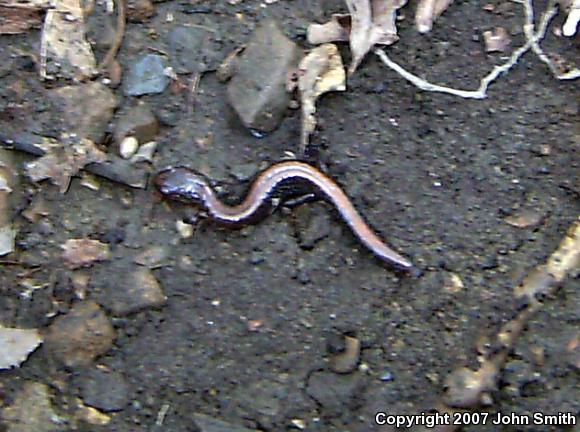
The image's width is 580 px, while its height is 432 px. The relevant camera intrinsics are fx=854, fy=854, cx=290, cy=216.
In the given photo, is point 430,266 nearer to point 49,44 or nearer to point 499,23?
point 499,23

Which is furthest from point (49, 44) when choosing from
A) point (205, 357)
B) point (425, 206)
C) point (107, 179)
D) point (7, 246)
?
point (425, 206)

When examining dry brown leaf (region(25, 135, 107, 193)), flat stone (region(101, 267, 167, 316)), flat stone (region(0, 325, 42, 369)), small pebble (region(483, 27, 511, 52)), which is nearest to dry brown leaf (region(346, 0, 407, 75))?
small pebble (region(483, 27, 511, 52))

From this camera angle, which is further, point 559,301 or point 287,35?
point 287,35

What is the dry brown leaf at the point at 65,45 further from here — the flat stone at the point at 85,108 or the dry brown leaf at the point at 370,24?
the dry brown leaf at the point at 370,24

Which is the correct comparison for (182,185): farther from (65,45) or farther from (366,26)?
(366,26)

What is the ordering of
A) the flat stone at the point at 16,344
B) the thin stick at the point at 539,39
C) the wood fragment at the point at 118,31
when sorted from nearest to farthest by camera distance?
the flat stone at the point at 16,344, the thin stick at the point at 539,39, the wood fragment at the point at 118,31

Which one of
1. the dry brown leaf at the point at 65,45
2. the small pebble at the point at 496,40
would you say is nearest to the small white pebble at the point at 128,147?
the dry brown leaf at the point at 65,45

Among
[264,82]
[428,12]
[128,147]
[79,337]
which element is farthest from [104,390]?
[428,12]
